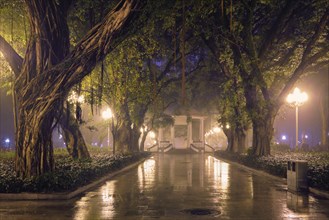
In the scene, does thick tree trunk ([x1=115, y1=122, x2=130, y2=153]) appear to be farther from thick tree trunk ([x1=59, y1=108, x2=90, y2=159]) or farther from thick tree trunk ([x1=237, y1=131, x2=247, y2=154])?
thick tree trunk ([x1=237, y1=131, x2=247, y2=154])

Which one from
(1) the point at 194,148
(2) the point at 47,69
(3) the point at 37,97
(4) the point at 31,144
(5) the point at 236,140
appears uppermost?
(2) the point at 47,69

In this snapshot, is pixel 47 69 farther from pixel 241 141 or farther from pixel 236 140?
pixel 236 140

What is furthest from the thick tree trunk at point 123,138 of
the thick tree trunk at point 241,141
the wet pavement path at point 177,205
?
the wet pavement path at point 177,205

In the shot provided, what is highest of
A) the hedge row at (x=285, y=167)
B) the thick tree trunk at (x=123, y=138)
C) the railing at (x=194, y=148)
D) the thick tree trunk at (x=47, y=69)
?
the thick tree trunk at (x=47, y=69)

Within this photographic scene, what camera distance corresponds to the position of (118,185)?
58.9ft

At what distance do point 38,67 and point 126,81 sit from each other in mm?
11730

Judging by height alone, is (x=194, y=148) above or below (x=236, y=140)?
below

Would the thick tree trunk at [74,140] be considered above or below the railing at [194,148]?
above

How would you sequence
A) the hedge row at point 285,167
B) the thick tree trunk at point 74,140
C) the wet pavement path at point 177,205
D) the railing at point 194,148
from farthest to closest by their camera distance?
the railing at point 194,148 < the thick tree trunk at point 74,140 < the hedge row at point 285,167 < the wet pavement path at point 177,205

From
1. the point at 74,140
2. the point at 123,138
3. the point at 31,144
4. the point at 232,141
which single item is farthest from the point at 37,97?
the point at 232,141

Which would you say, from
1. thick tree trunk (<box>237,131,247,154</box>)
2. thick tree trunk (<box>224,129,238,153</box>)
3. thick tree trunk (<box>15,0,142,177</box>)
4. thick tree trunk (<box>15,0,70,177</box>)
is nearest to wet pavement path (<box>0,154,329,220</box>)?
thick tree trunk (<box>15,0,70,177</box>)

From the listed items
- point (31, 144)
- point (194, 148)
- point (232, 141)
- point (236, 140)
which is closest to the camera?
point (31, 144)

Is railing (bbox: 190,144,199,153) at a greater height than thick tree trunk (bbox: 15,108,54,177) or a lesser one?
lesser

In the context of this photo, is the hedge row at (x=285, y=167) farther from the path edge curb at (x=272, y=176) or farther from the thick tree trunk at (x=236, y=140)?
the thick tree trunk at (x=236, y=140)
